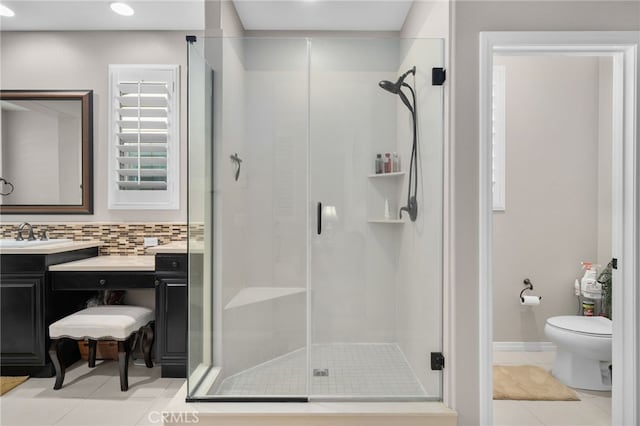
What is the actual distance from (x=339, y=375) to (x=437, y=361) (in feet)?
1.74

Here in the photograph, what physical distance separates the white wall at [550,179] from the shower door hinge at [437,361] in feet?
5.04

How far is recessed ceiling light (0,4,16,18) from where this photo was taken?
118 inches

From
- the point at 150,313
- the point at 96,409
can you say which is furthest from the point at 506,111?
the point at 96,409

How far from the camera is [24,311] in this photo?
280 centimetres

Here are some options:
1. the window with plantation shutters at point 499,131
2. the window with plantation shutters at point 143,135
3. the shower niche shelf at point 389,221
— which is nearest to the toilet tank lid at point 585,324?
the window with plantation shutters at point 499,131

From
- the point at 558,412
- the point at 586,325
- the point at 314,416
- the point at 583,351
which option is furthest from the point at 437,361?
the point at 586,325

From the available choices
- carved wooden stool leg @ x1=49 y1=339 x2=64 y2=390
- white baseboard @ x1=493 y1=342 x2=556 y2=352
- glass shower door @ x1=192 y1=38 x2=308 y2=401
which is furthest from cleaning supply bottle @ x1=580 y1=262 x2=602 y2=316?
carved wooden stool leg @ x1=49 y1=339 x2=64 y2=390

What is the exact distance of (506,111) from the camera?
3318 millimetres

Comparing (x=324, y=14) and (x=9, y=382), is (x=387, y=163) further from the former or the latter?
(x=9, y=382)

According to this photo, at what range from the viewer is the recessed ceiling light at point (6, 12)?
300cm

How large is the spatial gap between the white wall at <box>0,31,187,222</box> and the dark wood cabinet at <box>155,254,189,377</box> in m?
0.63

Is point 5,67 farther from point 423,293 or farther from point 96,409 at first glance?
point 423,293

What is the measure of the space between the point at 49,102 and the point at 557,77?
432 centimetres

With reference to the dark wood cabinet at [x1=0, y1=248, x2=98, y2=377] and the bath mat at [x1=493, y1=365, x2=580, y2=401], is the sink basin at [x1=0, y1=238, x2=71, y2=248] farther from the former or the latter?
the bath mat at [x1=493, y1=365, x2=580, y2=401]
